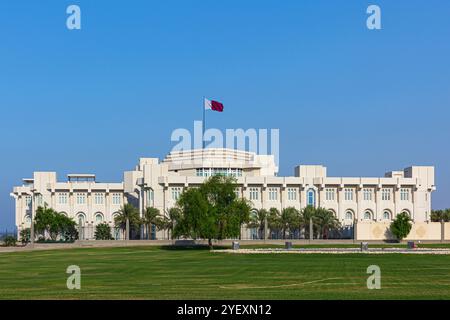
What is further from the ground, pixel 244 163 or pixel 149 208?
pixel 244 163

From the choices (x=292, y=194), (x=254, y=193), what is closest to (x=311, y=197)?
(x=292, y=194)

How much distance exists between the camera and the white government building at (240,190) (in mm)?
128625

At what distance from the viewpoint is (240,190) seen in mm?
129375

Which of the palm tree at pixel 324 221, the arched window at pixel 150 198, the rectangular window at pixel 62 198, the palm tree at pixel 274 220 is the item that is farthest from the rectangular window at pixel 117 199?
the palm tree at pixel 324 221

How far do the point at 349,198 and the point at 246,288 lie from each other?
109157 millimetres

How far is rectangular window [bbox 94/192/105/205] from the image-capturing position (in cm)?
13588

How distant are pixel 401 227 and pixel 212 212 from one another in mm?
39344

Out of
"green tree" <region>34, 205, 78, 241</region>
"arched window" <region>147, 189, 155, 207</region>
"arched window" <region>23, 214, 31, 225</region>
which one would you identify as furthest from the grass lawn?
"arched window" <region>23, 214, 31, 225</region>

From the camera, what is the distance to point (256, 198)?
13000cm

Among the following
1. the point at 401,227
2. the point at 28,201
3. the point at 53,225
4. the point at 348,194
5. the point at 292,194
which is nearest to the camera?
the point at 401,227

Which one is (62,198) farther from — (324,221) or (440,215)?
(440,215)

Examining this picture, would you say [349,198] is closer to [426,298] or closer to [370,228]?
[370,228]
